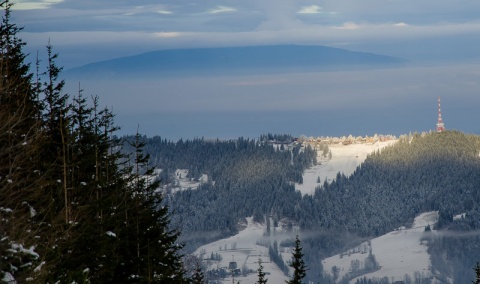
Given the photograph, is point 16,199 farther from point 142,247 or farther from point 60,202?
point 142,247

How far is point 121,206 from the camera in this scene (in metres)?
42.0

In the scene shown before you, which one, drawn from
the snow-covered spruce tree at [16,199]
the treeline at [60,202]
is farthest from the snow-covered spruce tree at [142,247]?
the snow-covered spruce tree at [16,199]

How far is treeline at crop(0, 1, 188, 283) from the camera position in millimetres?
27125

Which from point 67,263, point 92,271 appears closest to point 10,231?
point 67,263

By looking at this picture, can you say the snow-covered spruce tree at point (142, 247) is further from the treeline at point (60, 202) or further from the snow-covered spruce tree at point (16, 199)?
the snow-covered spruce tree at point (16, 199)

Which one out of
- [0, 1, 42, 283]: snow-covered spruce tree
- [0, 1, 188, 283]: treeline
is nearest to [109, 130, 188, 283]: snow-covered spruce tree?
[0, 1, 188, 283]: treeline

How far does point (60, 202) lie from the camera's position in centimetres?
3425

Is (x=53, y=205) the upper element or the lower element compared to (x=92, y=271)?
upper

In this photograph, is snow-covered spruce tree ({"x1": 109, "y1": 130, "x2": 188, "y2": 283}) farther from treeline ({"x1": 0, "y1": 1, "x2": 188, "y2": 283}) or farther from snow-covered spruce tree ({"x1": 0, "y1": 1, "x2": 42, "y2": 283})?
snow-covered spruce tree ({"x1": 0, "y1": 1, "x2": 42, "y2": 283})

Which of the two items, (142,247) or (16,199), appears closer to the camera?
(16,199)

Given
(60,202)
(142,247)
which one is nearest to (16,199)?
(60,202)

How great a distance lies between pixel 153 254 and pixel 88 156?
481cm

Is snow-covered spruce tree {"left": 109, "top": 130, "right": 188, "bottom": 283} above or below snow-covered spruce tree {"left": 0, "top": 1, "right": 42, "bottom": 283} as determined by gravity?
below

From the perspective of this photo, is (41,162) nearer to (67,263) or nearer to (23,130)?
(23,130)
